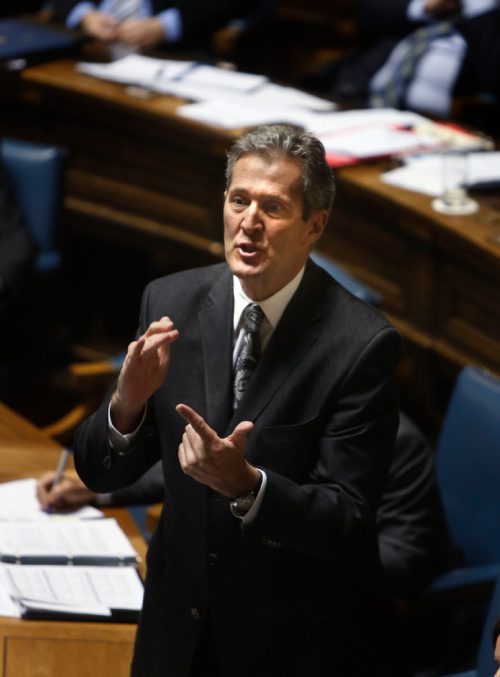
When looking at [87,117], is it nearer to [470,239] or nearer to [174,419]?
[470,239]

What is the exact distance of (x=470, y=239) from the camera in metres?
3.62

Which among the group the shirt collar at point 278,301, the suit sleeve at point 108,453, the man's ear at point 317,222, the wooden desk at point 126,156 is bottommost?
the wooden desk at point 126,156

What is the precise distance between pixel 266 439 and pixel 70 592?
0.68m

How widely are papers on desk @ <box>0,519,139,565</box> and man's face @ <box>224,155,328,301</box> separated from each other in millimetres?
833

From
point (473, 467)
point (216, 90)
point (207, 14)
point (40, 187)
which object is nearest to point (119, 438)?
point (473, 467)

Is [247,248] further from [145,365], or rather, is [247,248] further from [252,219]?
[145,365]

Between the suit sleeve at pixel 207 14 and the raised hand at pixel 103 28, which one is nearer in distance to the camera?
the raised hand at pixel 103 28

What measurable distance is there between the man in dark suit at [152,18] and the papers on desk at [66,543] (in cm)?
323

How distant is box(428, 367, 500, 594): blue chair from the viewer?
9.48 feet

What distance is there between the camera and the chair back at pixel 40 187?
14.7 feet

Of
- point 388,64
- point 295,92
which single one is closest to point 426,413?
point 295,92

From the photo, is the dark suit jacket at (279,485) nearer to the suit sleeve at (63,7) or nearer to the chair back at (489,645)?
the chair back at (489,645)

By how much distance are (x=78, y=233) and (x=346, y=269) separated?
150 centimetres

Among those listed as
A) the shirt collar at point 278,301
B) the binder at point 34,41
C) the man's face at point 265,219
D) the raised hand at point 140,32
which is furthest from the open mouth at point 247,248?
the raised hand at point 140,32
